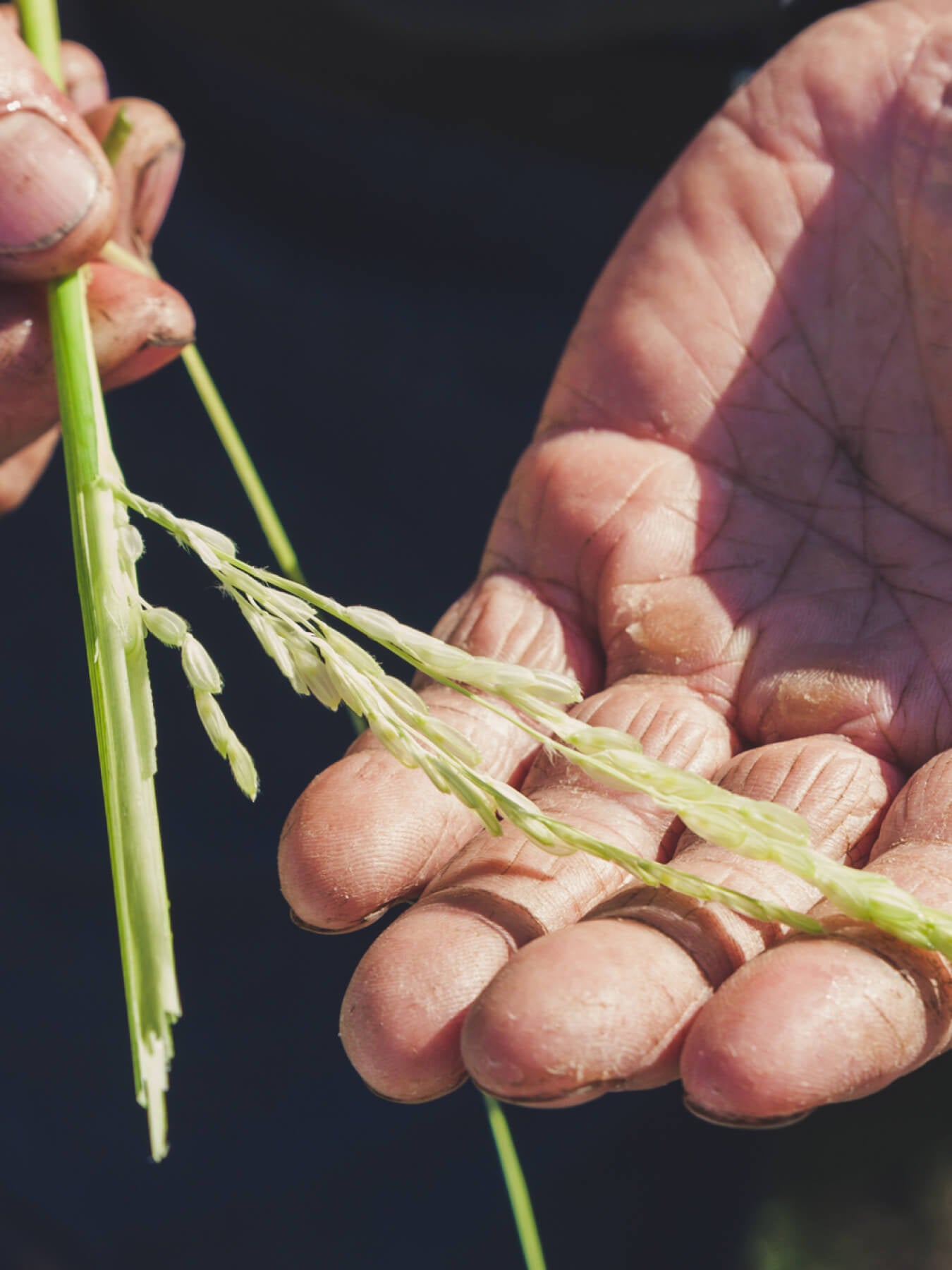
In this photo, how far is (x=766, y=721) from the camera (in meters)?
1.73

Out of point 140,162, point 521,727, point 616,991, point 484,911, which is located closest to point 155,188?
point 140,162

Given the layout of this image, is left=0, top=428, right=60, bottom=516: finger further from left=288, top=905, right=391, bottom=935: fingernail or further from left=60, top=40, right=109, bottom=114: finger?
left=288, top=905, right=391, bottom=935: fingernail

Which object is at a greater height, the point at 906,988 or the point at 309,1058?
the point at 906,988

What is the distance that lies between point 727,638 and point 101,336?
3.93 feet

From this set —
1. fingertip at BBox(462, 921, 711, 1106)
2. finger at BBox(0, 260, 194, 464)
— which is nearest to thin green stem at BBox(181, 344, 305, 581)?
finger at BBox(0, 260, 194, 464)

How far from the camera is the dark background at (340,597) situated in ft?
8.87

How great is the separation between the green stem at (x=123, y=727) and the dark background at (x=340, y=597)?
4.57 feet

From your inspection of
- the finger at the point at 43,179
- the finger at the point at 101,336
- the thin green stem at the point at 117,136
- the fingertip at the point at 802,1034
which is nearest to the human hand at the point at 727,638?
the fingertip at the point at 802,1034

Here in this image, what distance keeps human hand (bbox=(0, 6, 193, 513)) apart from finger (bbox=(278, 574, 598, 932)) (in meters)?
0.84

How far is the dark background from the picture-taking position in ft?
8.87

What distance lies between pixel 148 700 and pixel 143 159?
142cm

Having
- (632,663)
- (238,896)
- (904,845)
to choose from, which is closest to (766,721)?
(632,663)

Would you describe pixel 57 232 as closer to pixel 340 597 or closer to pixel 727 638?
pixel 727 638

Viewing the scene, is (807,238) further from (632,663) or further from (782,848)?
(782,848)
